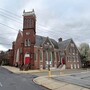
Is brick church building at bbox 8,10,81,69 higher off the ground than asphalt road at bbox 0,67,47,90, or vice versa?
brick church building at bbox 8,10,81,69

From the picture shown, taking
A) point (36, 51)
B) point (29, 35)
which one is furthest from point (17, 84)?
point (29, 35)

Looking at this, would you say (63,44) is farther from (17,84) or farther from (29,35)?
(17,84)

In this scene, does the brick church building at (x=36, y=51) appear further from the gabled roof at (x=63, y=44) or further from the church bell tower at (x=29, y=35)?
the gabled roof at (x=63, y=44)

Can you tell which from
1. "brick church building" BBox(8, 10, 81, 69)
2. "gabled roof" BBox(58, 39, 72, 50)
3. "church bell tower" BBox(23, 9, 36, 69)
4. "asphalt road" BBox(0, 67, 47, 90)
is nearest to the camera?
"asphalt road" BBox(0, 67, 47, 90)

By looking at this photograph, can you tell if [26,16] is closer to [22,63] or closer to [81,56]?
[22,63]

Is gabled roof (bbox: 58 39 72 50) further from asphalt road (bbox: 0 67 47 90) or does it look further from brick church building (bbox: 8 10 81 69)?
asphalt road (bbox: 0 67 47 90)

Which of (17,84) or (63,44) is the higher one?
(63,44)

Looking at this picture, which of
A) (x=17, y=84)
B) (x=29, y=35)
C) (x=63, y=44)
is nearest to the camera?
(x=17, y=84)

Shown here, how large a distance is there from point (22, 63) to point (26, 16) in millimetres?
14457

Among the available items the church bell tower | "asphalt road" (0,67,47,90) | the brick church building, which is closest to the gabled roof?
the brick church building

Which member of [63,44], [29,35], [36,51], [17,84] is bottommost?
[17,84]

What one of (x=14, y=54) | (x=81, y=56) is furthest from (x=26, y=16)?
(x=81, y=56)

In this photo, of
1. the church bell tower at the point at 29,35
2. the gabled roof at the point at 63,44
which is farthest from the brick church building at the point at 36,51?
the gabled roof at the point at 63,44

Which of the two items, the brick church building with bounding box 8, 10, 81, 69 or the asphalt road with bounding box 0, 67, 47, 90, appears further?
the brick church building with bounding box 8, 10, 81, 69
